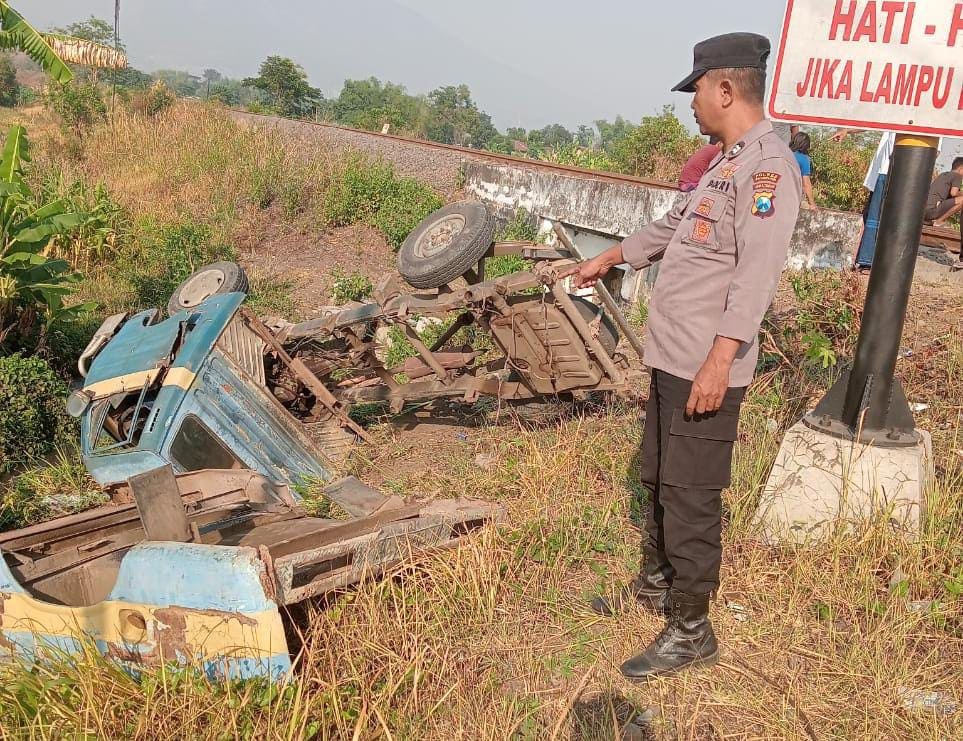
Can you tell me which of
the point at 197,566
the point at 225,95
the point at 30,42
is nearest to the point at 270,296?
the point at 30,42

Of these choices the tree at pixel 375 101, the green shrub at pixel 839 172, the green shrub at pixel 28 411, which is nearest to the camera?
the green shrub at pixel 28 411

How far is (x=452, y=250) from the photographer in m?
5.36

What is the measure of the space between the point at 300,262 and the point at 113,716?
9.48m

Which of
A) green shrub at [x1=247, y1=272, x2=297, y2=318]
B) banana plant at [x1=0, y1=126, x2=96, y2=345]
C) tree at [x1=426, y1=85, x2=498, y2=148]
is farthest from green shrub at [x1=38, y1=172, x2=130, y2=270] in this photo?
tree at [x1=426, y1=85, x2=498, y2=148]

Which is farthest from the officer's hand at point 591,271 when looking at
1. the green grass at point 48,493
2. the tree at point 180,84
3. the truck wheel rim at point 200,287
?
the tree at point 180,84

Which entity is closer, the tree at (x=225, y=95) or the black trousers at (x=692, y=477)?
the black trousers at (x=692, y=477)

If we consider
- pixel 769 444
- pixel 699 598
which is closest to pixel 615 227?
pixel 769 444

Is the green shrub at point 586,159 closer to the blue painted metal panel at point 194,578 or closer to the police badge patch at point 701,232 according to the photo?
the police badge patch at point 701,232

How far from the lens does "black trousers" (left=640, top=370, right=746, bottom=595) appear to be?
3.00m

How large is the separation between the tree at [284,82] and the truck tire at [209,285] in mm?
34861

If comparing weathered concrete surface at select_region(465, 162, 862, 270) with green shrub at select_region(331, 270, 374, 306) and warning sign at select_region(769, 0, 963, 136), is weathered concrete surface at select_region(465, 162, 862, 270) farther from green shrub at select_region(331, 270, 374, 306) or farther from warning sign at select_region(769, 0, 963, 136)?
warning sign at select_region(769, 0, 963, 136)

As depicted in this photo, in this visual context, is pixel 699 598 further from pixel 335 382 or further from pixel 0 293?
pixel 0 293

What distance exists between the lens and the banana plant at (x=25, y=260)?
7121mm

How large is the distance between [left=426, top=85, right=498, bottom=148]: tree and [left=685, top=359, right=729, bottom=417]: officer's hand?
47.2 meters
